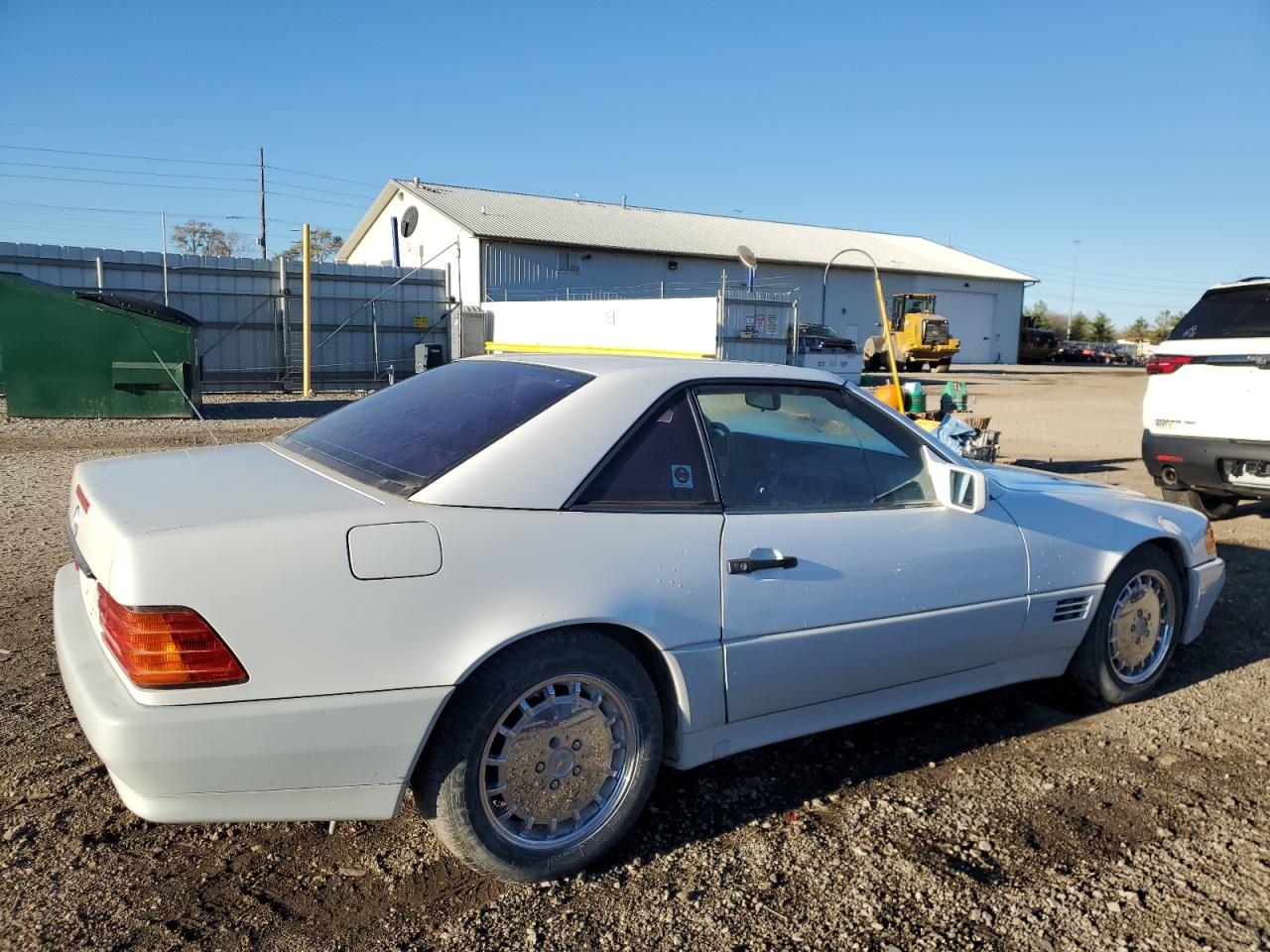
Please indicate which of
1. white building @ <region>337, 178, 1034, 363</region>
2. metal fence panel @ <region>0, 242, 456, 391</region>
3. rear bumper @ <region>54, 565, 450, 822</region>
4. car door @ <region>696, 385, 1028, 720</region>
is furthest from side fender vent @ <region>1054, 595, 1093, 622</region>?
white building @ <region>337, 178, 1034, 363</region>

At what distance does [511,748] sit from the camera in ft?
8.58

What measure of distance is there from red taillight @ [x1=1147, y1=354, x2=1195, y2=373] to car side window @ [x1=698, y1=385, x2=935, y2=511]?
4.70m

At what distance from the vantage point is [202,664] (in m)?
2.26

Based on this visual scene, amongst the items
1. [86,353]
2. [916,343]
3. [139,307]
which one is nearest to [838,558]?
[86,353]

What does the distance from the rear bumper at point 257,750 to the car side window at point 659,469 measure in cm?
75

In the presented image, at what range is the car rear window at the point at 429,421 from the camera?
283cm

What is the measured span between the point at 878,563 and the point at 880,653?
0.31m

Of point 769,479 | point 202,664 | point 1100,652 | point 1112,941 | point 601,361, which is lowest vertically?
point 1112,941

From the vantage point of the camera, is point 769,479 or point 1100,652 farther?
point 1100,652

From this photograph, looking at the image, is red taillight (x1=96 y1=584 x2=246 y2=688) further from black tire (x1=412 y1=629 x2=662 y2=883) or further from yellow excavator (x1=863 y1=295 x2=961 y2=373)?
yellow excavator (x1=863 y1=295 x2=961 y2=373)

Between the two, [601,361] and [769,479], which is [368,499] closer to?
[601,361]

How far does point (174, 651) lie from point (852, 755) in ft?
7.92

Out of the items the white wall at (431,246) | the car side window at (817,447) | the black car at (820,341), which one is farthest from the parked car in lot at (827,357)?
the car side window at (817,447)

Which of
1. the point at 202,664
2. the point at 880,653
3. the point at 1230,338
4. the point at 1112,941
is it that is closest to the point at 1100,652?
the point at 880,653
